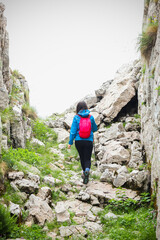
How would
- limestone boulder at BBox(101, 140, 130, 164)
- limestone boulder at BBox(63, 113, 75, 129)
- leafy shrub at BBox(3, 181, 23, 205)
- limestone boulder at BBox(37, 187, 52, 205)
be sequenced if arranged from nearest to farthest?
leafy shrub at BBox(3, 181, 23, 205) → limestone boulder at BBox(37, 187, 52, 205) → limestone boulder at BBox(101, 140, 130, 164) → limestone boulder at BBox(63, 113, 75, 129)

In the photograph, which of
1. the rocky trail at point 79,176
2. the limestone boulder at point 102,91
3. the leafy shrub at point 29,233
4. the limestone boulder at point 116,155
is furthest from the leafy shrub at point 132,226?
the limestone boulder at point 102,91

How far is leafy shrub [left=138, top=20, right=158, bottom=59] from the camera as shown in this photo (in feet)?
16.6

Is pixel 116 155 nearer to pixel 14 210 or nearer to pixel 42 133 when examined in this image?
pixel 14 210

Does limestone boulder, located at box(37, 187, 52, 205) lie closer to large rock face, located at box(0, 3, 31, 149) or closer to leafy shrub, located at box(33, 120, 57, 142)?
large rock face, located at box(0, 3, 31, 149)

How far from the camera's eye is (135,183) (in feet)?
16.4

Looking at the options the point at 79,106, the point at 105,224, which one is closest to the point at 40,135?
the point at 79,106

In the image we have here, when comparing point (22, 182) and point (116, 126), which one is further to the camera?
point (116, 126)

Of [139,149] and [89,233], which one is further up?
[139,149]

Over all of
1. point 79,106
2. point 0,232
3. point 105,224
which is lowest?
point 105,224

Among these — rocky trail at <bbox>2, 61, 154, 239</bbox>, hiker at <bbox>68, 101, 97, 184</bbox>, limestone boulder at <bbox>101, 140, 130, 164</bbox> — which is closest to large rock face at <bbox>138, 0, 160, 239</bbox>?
rocky trail at <bbox>2, 61, 154, 239</bbox>

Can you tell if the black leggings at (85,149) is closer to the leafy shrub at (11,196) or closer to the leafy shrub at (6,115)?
the leafy shrub at (11,196)

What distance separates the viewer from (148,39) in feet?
17.8

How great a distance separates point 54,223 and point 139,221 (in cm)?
172

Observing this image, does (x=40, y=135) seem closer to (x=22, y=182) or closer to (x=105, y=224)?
(x=22, y=182)
